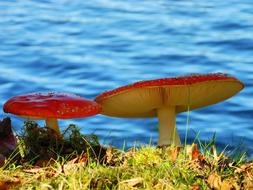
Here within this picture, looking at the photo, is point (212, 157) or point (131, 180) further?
point (212, 157)

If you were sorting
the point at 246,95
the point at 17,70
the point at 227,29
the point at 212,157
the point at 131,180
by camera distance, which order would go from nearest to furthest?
the point at 131,180
the point at 212,157
the point at 246,95
the point at 17,70
the point at 227,29

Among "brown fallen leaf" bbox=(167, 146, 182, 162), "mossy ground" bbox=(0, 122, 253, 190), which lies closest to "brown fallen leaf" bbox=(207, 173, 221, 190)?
"mossy ground" bbox=(0, 122, 253, 190)


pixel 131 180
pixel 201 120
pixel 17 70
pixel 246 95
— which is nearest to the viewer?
pixel 131 180

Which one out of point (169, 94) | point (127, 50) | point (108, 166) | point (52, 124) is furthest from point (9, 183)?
point (127, 50)

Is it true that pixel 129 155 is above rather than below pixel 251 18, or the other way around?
below

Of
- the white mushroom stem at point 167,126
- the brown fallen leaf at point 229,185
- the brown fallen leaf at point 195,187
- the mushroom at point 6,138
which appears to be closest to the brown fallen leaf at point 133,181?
the brown fallen leaf at point 195,187

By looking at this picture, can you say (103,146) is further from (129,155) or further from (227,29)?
(227,29)

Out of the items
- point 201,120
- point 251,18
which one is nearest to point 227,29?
point 251,18
